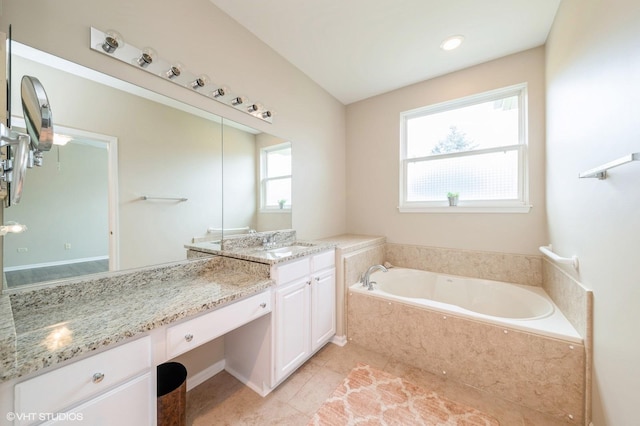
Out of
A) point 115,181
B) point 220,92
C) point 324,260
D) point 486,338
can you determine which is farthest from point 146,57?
point 486,338

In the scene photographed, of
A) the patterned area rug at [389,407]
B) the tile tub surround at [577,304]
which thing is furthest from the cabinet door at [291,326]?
the tile tub surround at [577,304]

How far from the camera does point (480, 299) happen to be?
231cm

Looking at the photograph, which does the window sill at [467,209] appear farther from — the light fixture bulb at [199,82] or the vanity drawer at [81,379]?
the vanity drawer at [81,379]

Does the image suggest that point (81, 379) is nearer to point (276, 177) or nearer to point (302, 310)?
point (302, 310)

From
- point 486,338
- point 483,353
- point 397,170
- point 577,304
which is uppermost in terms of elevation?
point 397,170

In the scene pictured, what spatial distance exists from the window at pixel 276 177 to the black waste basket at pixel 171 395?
1304 mm

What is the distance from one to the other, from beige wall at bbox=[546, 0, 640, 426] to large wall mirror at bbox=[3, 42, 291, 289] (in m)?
2.17

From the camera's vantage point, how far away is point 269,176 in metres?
2.23

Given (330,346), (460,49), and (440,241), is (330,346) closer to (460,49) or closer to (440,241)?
(440,241)

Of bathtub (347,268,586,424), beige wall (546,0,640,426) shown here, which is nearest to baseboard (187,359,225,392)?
bathtub (347,268,586,424)

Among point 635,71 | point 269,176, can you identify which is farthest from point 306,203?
point 635,71

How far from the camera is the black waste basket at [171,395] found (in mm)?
1174

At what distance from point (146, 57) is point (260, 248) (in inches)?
57.4

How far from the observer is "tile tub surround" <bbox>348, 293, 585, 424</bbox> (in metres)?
1.41
